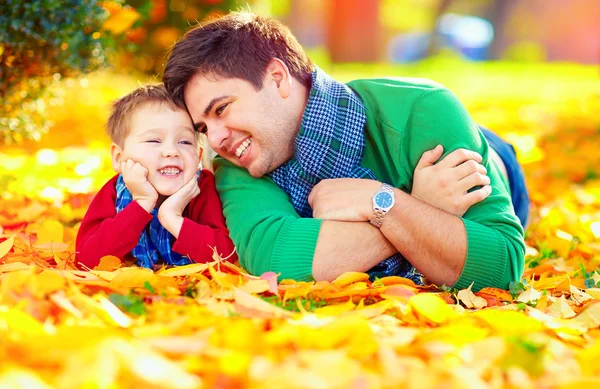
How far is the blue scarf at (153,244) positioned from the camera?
3.20 m

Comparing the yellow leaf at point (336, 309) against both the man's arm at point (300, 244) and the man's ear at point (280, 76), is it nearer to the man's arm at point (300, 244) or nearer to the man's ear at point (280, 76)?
the man's arm at point (300, 244)

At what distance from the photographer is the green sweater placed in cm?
289

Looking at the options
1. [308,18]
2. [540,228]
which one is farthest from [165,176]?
[308,18]

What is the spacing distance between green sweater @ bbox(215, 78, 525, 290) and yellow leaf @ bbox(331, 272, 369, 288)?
0.13 metres

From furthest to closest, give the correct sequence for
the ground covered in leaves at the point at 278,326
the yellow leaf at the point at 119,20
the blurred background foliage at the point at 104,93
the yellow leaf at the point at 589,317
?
the yellow leaf at the point at 119,20, the blurred background foliage at the point at 104,93, the yellow leaf at the point at 589,317, the ground covered in leaves at the point at 278,326

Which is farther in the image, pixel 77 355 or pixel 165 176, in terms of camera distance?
pixel 165 176

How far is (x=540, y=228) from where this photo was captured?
13.4 feet

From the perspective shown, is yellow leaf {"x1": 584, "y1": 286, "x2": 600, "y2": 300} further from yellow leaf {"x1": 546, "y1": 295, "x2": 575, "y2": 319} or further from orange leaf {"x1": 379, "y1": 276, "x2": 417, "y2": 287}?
orange leaf {"x1": 379, "y1": 276, "x2": 417, "y2": 287}

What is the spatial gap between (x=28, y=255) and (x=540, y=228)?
263 centimetres

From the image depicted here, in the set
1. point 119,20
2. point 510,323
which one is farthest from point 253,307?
point 119,20

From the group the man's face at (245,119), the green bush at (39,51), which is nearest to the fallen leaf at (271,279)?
the man's face at (245,119)

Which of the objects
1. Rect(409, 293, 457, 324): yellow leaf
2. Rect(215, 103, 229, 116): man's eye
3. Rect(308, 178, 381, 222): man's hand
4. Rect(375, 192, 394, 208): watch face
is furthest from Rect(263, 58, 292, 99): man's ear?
Rect(409, 293, 457, 324): yellow leaf

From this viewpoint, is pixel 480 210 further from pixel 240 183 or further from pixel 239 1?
pixel 239 1

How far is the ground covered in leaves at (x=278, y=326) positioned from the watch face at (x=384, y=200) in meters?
0.29
